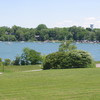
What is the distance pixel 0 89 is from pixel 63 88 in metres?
2.31

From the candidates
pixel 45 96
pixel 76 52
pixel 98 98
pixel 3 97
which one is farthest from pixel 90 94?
pixel 76 52

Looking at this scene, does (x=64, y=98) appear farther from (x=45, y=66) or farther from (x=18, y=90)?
(x=45, y=66)

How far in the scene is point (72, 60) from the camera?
83.3ft

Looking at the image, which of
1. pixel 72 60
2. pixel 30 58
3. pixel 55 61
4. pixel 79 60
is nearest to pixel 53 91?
pixel 79 60

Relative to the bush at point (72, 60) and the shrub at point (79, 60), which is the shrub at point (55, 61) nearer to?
the bush at point (72, 60)

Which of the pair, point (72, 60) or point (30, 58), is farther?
point (30, 58)

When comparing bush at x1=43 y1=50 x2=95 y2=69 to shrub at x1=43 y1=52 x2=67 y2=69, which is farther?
shrub at x1=43 y1=52 x2=67 y2=69

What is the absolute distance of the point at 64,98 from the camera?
31.2 ft

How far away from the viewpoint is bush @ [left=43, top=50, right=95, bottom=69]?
992 inches

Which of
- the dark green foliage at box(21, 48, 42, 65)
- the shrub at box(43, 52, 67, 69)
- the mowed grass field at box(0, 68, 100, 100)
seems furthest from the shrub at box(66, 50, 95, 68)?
the dark green foliage at box(21, 48, 42, 65)

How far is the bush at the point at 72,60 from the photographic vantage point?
25205mm

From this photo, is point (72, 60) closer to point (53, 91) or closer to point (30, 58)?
point (53, 91)

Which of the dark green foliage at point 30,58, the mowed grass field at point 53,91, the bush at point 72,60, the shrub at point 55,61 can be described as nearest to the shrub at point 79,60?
the bush at point 72,60

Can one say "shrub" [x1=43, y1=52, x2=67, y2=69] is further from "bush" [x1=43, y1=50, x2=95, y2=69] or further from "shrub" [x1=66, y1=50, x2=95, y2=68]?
"shrub" [x1=66, y1=50, x2=95, y2=68]
